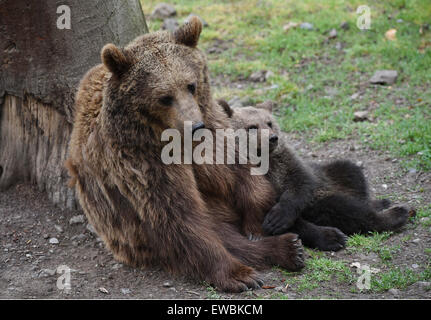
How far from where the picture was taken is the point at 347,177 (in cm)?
584

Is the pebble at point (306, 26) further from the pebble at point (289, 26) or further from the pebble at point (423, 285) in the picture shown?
the pebble at point (423, 285)

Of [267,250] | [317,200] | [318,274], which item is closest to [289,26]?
[317,200]

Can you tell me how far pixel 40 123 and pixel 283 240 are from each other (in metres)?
2.96

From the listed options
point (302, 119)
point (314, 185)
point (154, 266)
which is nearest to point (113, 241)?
point (154, 266)

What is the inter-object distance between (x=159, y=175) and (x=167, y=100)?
66 centimetres

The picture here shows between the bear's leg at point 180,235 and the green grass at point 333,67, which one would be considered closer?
the bear's leg at point 180,235

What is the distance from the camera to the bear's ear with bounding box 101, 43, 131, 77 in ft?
14.2

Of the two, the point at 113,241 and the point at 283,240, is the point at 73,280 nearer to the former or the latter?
the point at 113,241

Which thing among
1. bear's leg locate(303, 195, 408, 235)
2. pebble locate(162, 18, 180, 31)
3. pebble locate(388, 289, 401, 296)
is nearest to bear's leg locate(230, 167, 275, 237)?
bear's leg locate(303, 195, 408, 235)

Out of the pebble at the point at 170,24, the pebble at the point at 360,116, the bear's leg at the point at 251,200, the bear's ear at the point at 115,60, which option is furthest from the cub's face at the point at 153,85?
the pebble at the point at 170,24

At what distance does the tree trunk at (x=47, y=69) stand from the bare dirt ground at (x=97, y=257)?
1.05ft

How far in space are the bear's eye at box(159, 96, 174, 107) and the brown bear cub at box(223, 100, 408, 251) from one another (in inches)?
53.1

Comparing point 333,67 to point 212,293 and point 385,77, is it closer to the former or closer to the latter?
point 385,77

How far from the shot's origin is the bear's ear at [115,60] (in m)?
4.33
